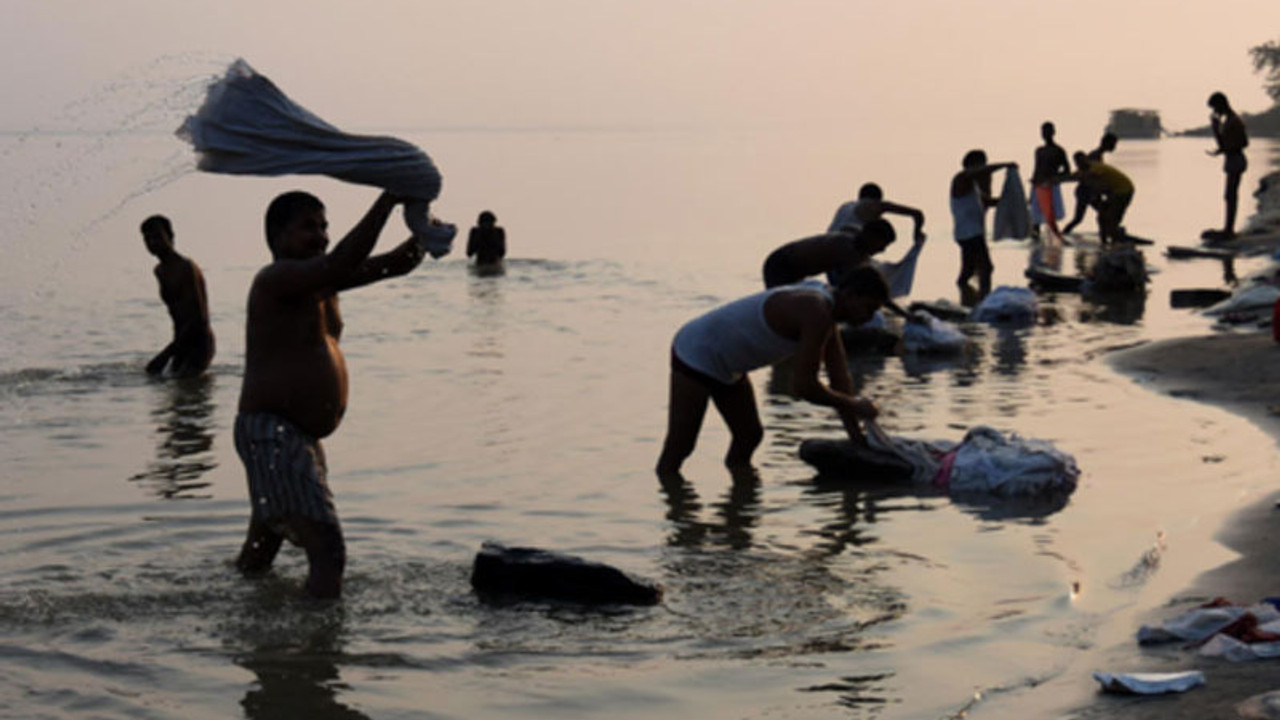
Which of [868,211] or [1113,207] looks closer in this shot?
[868,211]

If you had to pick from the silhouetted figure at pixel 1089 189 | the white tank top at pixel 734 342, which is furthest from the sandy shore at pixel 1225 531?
the silhouetted figure at pixel 1089 189

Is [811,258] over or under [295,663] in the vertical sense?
over

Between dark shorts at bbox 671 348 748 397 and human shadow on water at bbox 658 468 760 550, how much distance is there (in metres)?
0.56

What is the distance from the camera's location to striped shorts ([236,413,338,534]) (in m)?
6.45

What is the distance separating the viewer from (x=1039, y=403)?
11961 mm

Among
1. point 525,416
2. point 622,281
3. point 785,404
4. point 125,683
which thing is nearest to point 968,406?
point 785,404

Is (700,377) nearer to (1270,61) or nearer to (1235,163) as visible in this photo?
(1235,163)

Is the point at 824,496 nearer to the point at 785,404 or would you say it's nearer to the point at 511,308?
the point at 785,404

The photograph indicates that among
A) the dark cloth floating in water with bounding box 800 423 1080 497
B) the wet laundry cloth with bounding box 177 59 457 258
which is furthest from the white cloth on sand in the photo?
the wet laundry cloth with bounding box 177 59 457 258

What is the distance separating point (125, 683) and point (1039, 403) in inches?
295

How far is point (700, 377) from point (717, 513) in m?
0.76

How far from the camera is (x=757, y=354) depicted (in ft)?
29.5

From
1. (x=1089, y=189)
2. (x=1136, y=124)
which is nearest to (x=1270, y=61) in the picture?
(x=1136, y=124)

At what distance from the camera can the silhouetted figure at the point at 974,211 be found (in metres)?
18.2
